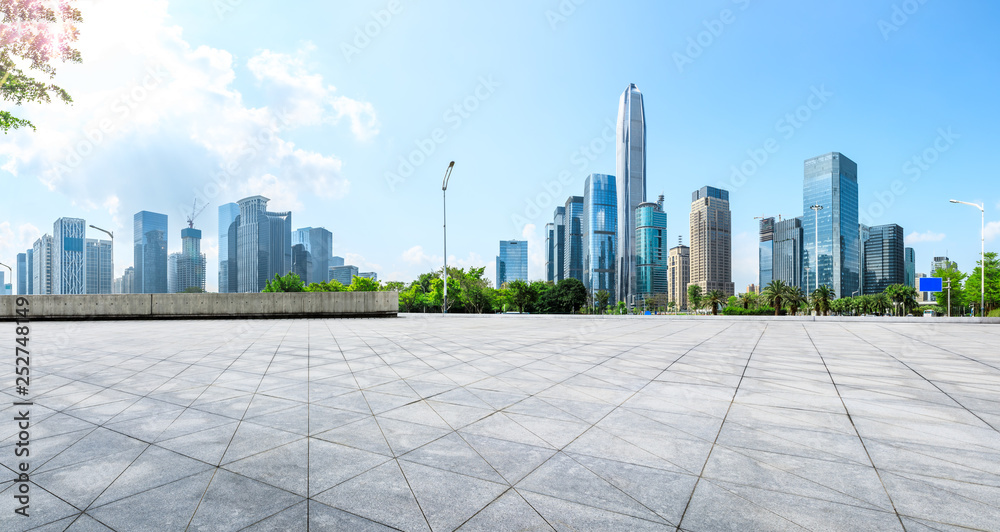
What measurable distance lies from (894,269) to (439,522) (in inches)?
9726

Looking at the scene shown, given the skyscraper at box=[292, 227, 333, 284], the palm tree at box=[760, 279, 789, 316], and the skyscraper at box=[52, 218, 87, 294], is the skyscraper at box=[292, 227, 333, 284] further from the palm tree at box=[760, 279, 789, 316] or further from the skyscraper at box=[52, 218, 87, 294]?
the palm tree at box=[760, 279, 789, 316]

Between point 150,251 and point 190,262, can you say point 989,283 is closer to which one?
point 150,251

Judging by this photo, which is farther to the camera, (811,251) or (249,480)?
(811,251)

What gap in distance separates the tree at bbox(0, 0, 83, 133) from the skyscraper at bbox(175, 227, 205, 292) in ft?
362

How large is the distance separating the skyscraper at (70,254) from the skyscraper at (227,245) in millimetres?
98404

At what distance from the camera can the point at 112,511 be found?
2.86m

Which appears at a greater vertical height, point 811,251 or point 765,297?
point 811,251

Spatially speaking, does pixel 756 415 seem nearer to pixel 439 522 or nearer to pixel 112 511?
pixel 439 522

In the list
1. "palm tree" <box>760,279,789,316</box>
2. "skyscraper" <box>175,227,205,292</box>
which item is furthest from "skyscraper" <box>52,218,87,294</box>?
"palm tree" <box>760,279,789,316</box>

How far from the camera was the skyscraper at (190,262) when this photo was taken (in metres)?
110

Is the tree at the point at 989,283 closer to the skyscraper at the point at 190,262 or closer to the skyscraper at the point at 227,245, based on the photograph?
the skyscraper at the point at 190,262

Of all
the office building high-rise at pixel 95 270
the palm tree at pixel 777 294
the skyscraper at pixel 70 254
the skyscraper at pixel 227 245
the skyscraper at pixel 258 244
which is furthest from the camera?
the skyscraper at pixel 227 245

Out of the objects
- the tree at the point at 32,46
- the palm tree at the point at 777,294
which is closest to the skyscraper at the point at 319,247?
the palm tree at the point at 777,294

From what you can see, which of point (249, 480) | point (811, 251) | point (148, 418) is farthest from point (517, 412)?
point (811, 251)
